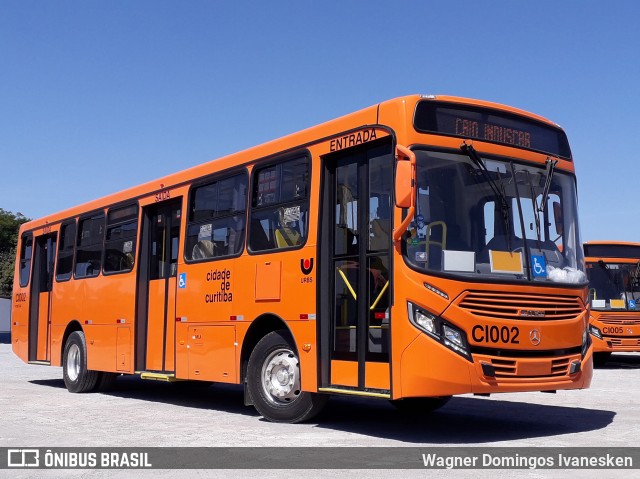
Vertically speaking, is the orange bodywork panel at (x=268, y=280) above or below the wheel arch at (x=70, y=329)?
above

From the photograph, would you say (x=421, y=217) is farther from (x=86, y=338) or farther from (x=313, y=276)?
(x=86, y=338)

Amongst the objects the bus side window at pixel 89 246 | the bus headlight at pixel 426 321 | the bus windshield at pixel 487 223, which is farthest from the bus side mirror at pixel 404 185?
the bus side window at pixel 89 246

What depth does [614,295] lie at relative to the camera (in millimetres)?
20406

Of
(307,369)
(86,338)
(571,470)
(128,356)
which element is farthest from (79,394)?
(571,470)

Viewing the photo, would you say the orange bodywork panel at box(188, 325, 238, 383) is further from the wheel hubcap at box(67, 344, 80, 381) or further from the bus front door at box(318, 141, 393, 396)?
the wheel hubcap at box(67, 344, 80, 381)

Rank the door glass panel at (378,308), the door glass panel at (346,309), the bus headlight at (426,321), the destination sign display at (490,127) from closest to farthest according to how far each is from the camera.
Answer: the bus headlight at (426,321), the door glass panel at (378,308), the destination sign display at (490,127), the door glass panel at (346,309)

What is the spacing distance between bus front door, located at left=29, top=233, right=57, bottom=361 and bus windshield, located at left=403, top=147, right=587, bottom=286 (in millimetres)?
10184

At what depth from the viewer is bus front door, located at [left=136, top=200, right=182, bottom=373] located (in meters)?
12.4

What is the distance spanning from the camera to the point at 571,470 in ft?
22.2

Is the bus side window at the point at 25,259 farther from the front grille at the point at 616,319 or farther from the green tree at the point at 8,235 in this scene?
the green tree at the point at 8,235

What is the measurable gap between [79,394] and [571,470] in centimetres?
1003

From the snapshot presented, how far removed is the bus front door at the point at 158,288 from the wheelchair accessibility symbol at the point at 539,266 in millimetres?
5530

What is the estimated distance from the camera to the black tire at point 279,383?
960cm

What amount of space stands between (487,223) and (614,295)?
1312cm
